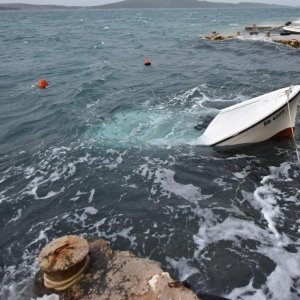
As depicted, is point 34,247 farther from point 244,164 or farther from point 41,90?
point 41,90

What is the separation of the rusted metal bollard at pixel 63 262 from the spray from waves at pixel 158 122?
735 cm

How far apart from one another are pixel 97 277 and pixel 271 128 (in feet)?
29.1

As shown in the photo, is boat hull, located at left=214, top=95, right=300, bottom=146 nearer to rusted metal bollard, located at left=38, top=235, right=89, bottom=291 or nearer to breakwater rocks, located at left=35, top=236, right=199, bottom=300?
breakwater rocks, located at left=35, top=236, right=199, bottom=300

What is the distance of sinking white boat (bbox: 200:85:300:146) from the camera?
11438mm

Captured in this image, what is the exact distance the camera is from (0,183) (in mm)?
11039

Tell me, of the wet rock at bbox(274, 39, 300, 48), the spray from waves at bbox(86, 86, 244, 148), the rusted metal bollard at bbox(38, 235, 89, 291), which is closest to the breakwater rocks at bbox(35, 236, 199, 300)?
the rusted metal bollard at bbox(38, 235, 89, 291)

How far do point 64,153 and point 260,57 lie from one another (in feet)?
79.6

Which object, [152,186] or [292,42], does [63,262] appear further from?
[292,42]

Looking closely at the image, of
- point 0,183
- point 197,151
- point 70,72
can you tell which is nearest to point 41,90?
point 70,72

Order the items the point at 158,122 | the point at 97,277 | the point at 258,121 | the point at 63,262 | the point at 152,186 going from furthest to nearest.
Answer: the point at 158,122
the point at 258,121
the point at 152,186
the point at 97,277
the point at 63,262

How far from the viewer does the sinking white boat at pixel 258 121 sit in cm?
1144

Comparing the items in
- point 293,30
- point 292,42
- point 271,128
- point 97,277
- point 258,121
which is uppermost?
point 293,30

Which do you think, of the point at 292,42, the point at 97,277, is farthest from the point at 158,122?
the point at 292,42

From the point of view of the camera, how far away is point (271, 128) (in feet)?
39.6
